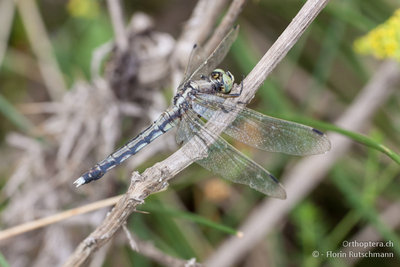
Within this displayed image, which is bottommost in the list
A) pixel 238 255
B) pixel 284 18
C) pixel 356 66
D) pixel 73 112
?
pixel 238 255

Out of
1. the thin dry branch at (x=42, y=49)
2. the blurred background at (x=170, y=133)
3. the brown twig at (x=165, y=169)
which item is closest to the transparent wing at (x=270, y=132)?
the blurred background at (x=170, y=133)

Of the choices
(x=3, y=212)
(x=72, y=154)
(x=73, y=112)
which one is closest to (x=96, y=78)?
(x=73, y=112)

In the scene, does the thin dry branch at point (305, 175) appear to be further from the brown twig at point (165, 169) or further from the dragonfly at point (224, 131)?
the brown twig at point (165, 169)

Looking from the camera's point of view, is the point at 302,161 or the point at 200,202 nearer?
the point at 302,161

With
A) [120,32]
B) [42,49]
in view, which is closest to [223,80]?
[120,32]

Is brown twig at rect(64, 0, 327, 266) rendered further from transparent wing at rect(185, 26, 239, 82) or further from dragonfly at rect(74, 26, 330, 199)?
transparent wing at rect(185, 26, 239, 82)

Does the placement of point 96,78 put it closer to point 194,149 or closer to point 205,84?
point 205,84

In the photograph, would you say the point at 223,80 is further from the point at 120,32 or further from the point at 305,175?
the point at 305,175
